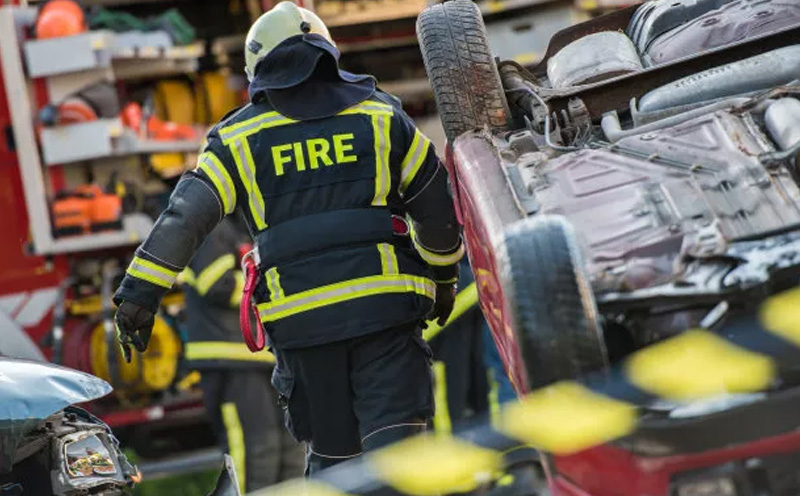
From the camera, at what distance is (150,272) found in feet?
18.3

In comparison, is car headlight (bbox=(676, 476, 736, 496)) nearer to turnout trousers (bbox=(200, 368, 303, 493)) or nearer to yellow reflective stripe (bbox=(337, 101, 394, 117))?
yellow reflective stripe (bbox=(337, 101, 394, 117))

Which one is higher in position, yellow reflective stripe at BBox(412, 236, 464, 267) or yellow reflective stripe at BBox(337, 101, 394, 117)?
yellow reflective stripe at BBox(337, 101, 394, 117)

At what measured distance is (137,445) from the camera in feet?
33.1

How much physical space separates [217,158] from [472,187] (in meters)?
1.05

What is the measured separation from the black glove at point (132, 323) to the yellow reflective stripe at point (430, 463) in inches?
32.3

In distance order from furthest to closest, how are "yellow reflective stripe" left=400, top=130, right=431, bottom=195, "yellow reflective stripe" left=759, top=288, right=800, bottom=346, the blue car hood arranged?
1. "yellow reflective stripe" left=400, top=130, right=431, bottom=195
2. the blue car hood
3. "yellow reflective stripe" left=759, top=288, right=800, bottom=346

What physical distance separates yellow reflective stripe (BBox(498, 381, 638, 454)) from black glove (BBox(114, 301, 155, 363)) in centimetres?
167

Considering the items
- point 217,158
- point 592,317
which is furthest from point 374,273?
point 592,317

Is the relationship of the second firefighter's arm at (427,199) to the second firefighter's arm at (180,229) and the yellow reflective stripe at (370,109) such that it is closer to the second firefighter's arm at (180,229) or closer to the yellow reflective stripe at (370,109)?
the yellow reflective stripe at (370,109)

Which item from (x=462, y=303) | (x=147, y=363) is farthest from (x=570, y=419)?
(x=147, y=363)

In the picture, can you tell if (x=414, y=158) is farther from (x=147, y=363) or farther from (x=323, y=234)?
(x=147, y=363)

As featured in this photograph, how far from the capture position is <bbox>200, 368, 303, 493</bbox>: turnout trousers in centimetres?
809

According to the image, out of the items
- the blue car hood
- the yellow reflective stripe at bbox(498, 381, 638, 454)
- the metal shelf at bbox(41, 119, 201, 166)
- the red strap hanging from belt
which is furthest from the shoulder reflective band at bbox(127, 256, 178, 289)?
the metal shelf at bbox(41, 119, 201, 166)

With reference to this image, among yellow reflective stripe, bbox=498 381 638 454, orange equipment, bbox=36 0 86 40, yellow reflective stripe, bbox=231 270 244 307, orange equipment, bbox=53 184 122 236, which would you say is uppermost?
orange equipment, bbox=36 0 86 40
